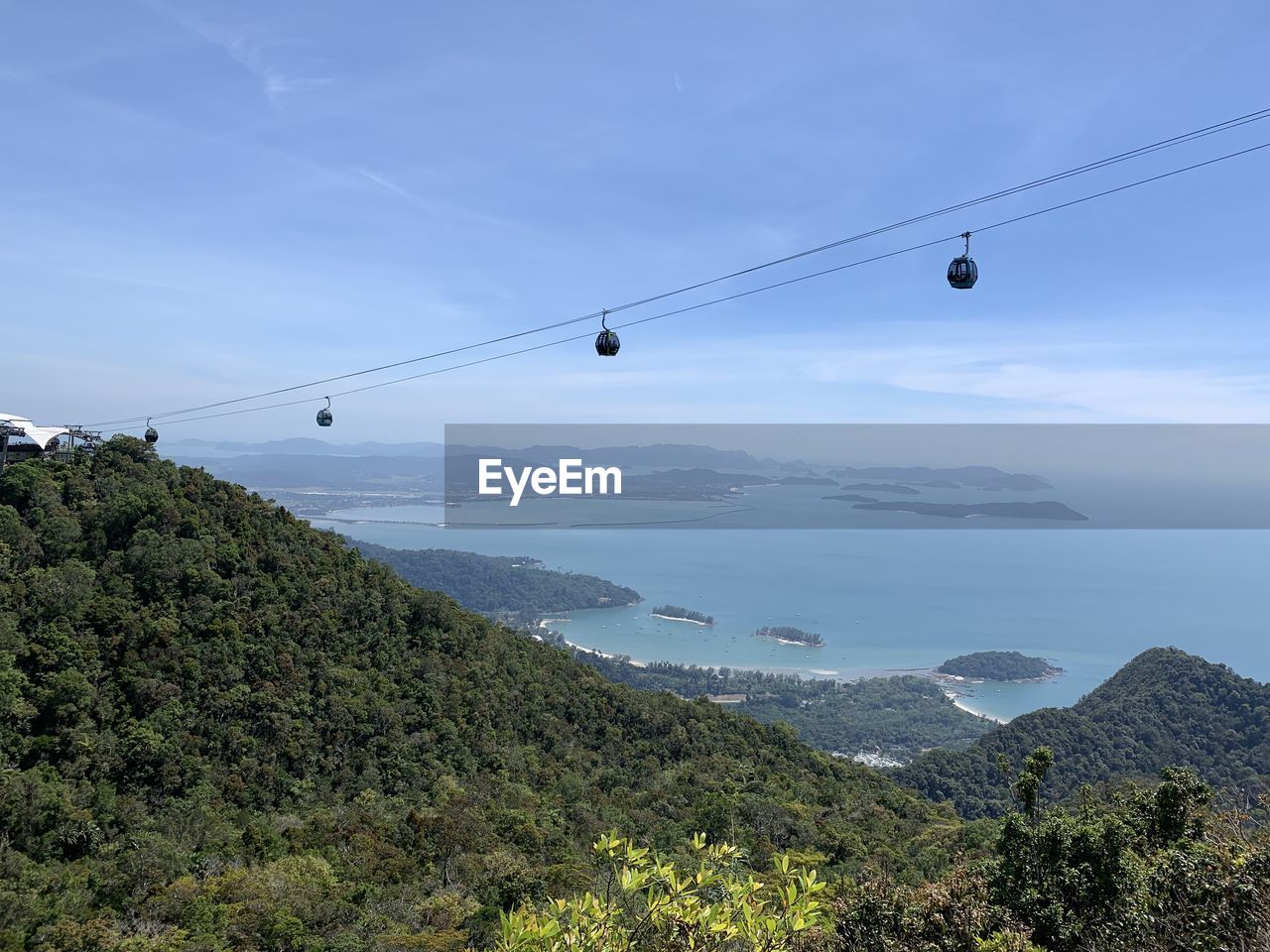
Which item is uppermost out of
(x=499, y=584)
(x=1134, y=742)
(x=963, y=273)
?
(x=963, y=273)

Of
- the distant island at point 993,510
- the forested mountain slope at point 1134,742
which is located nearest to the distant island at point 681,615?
the forested mountain slope at point 1134,742

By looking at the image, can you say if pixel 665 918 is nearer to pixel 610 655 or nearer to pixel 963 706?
pixel 963 706

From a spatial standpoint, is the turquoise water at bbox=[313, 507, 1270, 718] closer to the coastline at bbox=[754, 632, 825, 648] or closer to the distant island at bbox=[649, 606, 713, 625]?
the coastline at bbox=[754, 632, 825, 648]

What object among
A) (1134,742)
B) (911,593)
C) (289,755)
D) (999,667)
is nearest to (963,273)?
(289,755)

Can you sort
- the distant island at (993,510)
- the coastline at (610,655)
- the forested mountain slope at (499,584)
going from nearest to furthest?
the coastline at (610,655) < the forested mountain slope at (499,584) < the distant island at (993,510)

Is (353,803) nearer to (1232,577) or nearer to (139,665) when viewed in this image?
(139,665)

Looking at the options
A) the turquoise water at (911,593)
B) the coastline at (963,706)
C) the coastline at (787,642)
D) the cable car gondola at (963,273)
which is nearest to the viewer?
the cable car gondola at (963,273)

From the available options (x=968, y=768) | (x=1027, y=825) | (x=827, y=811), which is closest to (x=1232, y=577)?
(x=968, y=768)

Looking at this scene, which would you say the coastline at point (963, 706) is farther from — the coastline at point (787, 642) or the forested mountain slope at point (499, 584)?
the forested mountain slope at point (499, 584)
